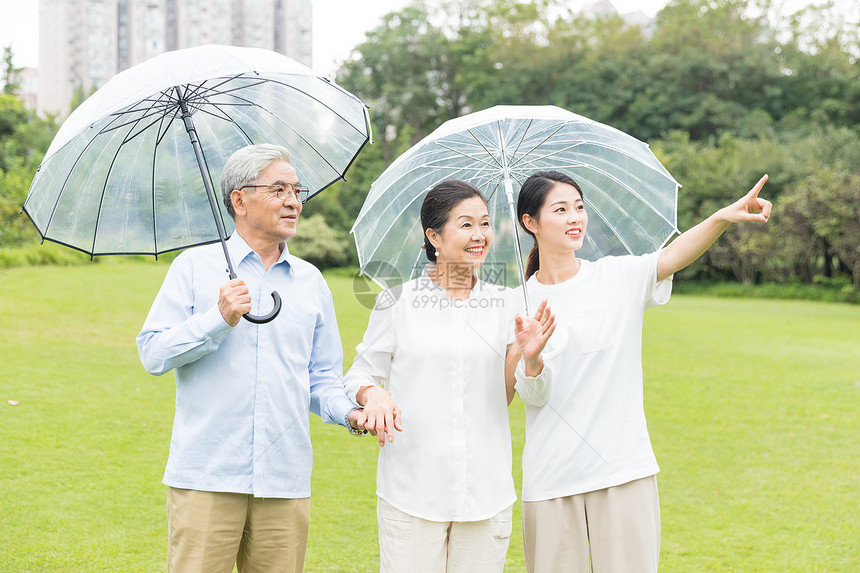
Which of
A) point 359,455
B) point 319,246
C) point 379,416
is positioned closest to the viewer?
point 379,416

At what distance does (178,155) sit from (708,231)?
1.93 m

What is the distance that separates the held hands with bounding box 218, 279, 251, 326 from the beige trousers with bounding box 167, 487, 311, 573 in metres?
0.58

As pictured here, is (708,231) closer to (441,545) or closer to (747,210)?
(747,210)

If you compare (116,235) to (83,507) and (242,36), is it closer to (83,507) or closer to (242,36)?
(83,507)

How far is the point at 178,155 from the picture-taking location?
293 centimetres

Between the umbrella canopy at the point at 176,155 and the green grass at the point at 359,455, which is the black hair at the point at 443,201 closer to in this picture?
the umbrella canopy at the point at 176,155

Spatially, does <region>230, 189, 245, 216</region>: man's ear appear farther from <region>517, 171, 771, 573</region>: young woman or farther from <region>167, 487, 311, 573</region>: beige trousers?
<region>517, 171, 771, 573</region>: young woman

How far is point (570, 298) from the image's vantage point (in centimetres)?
274

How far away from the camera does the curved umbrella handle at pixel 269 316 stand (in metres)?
2.40

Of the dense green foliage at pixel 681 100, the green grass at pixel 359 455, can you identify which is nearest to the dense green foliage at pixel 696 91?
the dense green foliage at pixel 681 100

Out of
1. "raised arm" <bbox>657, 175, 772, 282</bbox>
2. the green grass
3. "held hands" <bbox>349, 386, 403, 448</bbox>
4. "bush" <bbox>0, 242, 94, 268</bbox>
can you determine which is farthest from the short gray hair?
"bush" <bbox>0, 242, 94, 268</bbox>

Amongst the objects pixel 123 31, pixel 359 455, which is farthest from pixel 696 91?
pixel 123 31

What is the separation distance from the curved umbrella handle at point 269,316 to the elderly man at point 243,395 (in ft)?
0.11

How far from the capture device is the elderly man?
2441 mm
